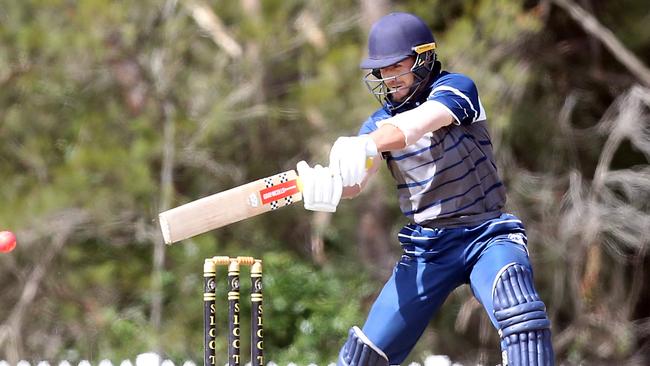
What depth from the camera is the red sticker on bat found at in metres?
3.74

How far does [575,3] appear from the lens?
937 cm

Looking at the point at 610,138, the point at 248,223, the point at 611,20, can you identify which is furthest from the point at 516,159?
the point at 248,223

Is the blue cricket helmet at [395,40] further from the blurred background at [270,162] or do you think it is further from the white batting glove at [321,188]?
the blurred background at [270,162]

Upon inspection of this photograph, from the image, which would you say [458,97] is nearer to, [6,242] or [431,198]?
[431,198]

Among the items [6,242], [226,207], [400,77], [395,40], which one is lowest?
[226,207]

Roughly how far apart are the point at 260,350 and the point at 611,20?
19.9 ft

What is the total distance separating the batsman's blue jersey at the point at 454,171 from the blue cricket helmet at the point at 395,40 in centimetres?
16

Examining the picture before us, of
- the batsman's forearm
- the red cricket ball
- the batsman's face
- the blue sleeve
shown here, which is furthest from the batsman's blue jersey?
the red cricket ball

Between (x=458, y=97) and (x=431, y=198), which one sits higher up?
(x=458, y=97)

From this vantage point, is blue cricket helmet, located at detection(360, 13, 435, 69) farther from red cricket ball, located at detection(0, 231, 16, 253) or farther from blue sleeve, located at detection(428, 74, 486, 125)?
red cricket ball, located at detection(0, 231, 16, 253)

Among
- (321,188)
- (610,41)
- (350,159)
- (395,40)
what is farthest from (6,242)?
(610,41)

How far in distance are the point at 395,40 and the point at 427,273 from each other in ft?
2.74

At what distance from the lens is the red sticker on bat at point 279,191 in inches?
147

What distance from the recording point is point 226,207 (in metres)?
Result: 3.67
